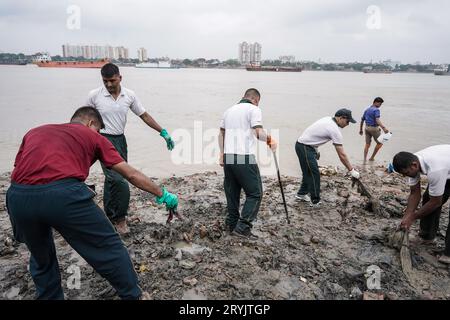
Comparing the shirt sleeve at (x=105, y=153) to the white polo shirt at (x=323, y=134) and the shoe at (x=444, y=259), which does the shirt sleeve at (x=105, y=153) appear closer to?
the white polo shirt at (x=323, y=134)

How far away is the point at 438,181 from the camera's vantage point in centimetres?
313

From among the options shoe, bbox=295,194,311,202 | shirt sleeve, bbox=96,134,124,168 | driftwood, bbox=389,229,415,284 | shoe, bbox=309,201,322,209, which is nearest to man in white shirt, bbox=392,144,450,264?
driftwood, bbox=389,229,415,284

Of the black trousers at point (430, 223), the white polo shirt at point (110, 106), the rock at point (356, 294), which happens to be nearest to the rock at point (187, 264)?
the rock at point (356, 294)

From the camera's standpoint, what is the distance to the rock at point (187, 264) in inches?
126

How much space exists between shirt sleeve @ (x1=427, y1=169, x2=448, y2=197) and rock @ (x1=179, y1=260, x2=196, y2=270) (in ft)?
8.26

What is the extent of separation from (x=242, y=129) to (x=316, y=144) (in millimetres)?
1683

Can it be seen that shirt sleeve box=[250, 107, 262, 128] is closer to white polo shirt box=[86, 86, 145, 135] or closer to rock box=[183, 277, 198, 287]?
white polo shirt box=[86, 86, 145, 135]

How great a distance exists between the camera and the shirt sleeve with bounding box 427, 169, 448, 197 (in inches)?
123

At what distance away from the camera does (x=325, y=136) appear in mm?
4742

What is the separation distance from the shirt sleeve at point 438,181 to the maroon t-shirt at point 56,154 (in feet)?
9.91

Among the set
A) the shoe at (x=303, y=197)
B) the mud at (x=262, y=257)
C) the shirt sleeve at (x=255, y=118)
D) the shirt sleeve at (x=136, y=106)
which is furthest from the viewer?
the shoe at (x=303, y=197)

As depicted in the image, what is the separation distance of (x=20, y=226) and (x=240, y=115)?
7.79 feet

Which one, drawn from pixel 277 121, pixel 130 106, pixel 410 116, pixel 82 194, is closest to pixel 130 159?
pixel 130 106

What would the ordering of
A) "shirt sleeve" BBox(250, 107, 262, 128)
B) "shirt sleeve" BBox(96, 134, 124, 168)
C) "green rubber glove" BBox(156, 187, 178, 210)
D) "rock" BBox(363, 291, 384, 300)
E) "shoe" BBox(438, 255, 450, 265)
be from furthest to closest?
"shirt sleeve" BBox(250, 107, 262, 128) → "shoe" BBox(438, 255, 450, 265) → "rock" BBox(363, 291, 384, 300) → "green rubber glove" BBox(156, 187, 178, 210) → "shirt sleeve" BBox(96, 134, 124, 168)
